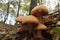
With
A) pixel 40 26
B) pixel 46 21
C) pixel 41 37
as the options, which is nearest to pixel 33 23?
pixel 40 26

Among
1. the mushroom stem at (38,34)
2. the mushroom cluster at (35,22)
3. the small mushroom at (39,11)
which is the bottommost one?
the mushroom stem at (38,34)

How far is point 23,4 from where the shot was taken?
2212cm

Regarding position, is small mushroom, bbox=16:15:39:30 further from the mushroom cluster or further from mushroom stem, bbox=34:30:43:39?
mushroom stem, bbox=34:30:43:39

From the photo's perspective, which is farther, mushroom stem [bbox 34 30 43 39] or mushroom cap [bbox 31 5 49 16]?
mushroom cap [bbox 31 5 49 16]

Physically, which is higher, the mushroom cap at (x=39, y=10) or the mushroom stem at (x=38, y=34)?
the mushroom cap at (x=39, y=10)

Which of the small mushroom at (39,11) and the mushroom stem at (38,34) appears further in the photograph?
the small mushroom at (39,11)

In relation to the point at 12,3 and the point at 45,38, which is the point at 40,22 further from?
the point at 12,3

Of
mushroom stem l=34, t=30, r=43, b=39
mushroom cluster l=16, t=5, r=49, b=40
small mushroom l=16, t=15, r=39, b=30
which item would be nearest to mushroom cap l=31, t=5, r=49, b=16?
mushroom cluster l=16, t=5, r=49, b=40

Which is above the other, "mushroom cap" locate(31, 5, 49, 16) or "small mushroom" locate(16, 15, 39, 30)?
"mushroom cap" locate(31, 5, 49, 16)

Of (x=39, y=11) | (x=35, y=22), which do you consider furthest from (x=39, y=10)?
(x=35, y=22)

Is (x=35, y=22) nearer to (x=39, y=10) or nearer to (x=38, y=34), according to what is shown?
(x=38, y=34)

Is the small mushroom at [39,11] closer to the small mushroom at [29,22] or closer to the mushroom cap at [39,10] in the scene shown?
the mushroom cap at [39,10]

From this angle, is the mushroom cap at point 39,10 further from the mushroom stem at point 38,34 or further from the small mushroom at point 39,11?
the mushroom stem at point 38,34

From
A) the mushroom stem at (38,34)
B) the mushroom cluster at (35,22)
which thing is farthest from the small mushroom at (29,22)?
the mushroom stem at (38,34)
